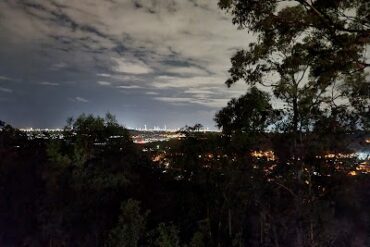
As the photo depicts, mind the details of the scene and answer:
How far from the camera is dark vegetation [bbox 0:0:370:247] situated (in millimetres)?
9078

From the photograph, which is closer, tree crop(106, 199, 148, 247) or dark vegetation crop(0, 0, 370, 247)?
dark vegetation crop(0, 0, 370, 247)

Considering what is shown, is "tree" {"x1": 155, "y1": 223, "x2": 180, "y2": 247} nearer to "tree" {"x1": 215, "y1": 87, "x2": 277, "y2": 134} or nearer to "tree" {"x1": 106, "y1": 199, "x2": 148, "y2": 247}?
"tree" {"x1": 106, "y1": 199, "x2": 148, "y2": 247}

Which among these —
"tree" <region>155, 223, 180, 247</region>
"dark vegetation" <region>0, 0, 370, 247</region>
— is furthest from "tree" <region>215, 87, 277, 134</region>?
"tree" <region>155, 223, 180, 247</region>

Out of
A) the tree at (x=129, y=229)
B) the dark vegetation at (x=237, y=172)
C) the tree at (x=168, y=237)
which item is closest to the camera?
the dark vegetation at (x=237, y=172)

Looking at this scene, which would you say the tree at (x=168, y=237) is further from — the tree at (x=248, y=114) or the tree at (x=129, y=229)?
the tree at (x=248, y=114)

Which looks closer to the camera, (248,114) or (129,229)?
(129,229)

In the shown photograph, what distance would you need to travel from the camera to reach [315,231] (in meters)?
12.6

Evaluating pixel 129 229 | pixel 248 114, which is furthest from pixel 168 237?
pixel 248 114

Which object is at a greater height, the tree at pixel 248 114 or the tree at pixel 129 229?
→ the tree at pixel 248 114

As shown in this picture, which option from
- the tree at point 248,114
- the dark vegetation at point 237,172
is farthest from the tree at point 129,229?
the tree at point 248,114

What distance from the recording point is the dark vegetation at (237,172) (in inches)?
357

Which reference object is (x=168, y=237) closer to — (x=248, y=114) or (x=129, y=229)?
(x=129, y=229)

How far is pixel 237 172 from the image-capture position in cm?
1842

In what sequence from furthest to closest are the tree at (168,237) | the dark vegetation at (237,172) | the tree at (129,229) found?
the tree at (129,229)
the tree at (168,237)
the dark vegetation at (237,172)
